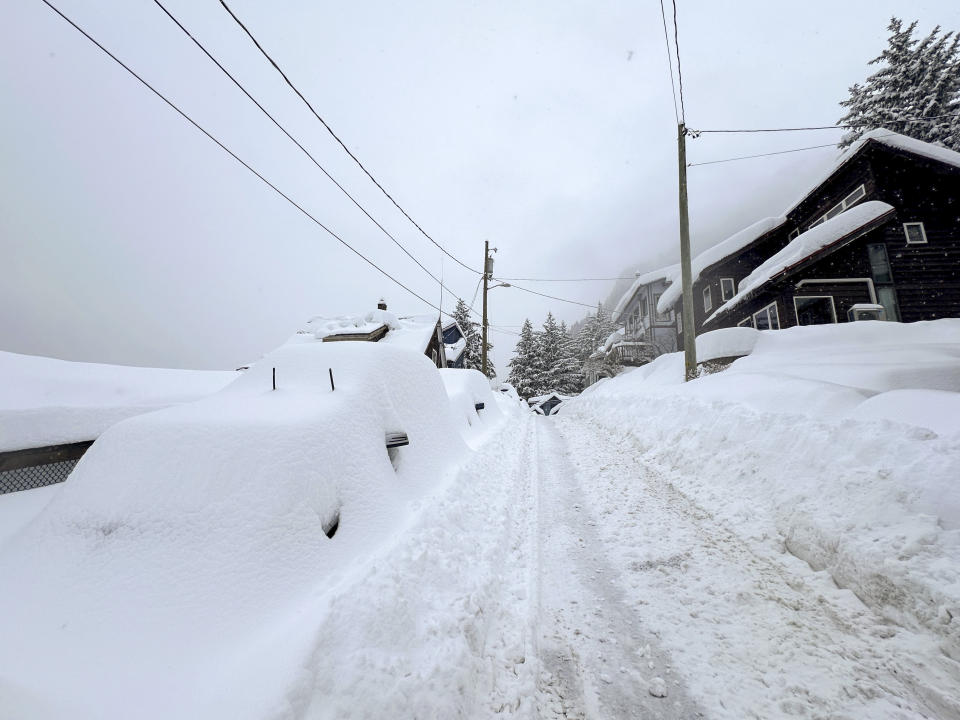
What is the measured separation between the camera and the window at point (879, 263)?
13.6m

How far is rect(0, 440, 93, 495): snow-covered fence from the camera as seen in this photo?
13.2 ft

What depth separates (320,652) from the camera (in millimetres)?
1958

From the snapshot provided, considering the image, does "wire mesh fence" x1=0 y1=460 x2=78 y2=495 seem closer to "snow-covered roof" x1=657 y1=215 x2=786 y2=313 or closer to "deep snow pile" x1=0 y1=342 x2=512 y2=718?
"deep snow pile" x1=0 y1=342 x2=512 y2=718

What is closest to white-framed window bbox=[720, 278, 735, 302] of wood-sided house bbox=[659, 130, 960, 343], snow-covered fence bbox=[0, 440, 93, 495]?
wood-sided house bbox=[659, 130, 960, 343]

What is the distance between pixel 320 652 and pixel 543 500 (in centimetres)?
414

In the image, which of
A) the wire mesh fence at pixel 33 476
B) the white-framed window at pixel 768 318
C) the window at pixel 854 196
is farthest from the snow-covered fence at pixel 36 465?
the window at pixel 854 196

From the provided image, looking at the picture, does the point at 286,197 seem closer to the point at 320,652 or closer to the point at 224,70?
the point at 224,70

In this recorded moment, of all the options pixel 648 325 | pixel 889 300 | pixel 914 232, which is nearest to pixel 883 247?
pixel 914 232

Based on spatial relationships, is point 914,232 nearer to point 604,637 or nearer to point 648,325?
point 648,325

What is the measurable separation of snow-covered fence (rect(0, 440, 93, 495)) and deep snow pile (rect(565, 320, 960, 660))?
8.14 metres

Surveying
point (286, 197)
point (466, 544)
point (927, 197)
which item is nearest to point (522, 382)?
point (927, 197)

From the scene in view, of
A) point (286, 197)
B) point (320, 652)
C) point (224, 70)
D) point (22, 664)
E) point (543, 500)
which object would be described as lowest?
point (543, 500)

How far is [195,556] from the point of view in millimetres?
2381

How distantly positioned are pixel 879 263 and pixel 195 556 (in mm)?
21394
